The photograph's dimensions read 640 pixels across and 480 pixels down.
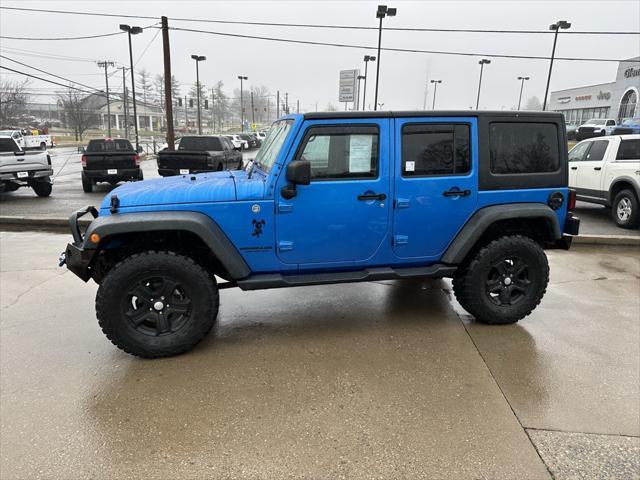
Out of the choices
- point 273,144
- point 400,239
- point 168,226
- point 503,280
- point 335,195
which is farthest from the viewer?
point 503,280

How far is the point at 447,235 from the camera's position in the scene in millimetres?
3850

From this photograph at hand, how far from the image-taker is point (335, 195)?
352 cm

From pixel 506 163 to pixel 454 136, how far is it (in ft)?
1.82

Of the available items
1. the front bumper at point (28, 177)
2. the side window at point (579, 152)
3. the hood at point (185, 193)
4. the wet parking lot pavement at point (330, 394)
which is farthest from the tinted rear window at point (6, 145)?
the side window at point (579, 152)

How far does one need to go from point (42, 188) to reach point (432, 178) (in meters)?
11.5

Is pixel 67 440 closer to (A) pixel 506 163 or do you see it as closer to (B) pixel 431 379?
(B) pixel 431 379

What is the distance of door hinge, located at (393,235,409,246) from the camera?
3750mm

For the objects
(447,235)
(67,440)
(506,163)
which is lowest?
(67,440)

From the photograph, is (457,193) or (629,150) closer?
(457,193)

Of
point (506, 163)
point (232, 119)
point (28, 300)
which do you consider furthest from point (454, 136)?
point (232, 119)

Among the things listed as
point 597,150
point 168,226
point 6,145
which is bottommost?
point 168,226

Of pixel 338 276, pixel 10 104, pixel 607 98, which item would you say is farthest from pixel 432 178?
pixel 607 98

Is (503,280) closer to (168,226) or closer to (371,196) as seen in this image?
(371,196)

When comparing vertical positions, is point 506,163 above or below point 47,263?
above
